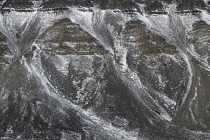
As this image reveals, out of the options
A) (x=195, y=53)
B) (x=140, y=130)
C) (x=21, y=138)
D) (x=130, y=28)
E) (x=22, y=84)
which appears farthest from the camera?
(x=130, y=28)

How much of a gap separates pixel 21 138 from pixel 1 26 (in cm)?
1841

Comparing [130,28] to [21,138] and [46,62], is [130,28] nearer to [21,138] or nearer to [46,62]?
[46,62]

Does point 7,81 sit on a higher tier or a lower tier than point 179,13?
lower

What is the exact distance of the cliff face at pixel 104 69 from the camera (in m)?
19.9

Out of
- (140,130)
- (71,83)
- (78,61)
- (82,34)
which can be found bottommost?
(140,130)

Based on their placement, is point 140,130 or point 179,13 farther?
point 179,13

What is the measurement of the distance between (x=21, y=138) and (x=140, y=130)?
894 centimetres

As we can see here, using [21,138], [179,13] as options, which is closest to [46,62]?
[21,138]

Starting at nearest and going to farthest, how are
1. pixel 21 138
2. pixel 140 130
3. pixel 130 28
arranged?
pixel 21 138
pixel 140 130
pixel 130 28

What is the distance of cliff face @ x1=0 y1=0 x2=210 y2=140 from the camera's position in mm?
19875

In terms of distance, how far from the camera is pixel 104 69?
1007 inches

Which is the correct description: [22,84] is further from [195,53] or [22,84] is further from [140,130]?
[195,53]

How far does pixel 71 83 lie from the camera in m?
24.0

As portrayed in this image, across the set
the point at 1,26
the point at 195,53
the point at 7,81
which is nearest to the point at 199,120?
the point at 195,53
